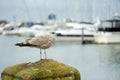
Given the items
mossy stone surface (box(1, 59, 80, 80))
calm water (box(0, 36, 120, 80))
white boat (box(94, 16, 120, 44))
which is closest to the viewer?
mossy stone surface (box(1, 59, 80, 80))

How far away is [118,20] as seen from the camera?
113125 mm

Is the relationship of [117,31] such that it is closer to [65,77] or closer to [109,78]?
[109,78]

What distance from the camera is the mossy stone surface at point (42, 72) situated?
52.0ft

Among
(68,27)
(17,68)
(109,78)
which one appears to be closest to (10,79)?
(17,68)

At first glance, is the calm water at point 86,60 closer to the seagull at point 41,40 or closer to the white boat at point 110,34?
the seagull at point 41,40

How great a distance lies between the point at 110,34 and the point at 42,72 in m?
94.8

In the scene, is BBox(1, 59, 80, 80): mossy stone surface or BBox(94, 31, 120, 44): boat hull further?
BBox(94, 31, 120, 44): boat hull

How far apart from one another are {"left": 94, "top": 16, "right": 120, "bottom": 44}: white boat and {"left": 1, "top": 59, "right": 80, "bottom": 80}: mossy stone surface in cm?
9293

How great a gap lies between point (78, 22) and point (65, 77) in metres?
151

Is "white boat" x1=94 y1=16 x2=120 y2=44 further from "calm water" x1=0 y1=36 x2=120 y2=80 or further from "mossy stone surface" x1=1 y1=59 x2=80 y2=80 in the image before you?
"mossy stone surface" x1=1 y1=59 x2=80 y2=80

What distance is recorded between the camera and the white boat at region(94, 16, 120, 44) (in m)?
109

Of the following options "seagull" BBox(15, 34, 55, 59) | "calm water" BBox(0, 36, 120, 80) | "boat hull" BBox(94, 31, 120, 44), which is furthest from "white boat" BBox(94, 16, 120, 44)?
"seagull" BBox(15, 34, 55, 59)

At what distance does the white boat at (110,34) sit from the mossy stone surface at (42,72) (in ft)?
Result: 305

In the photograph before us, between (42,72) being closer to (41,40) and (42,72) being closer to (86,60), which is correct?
(41,40)
